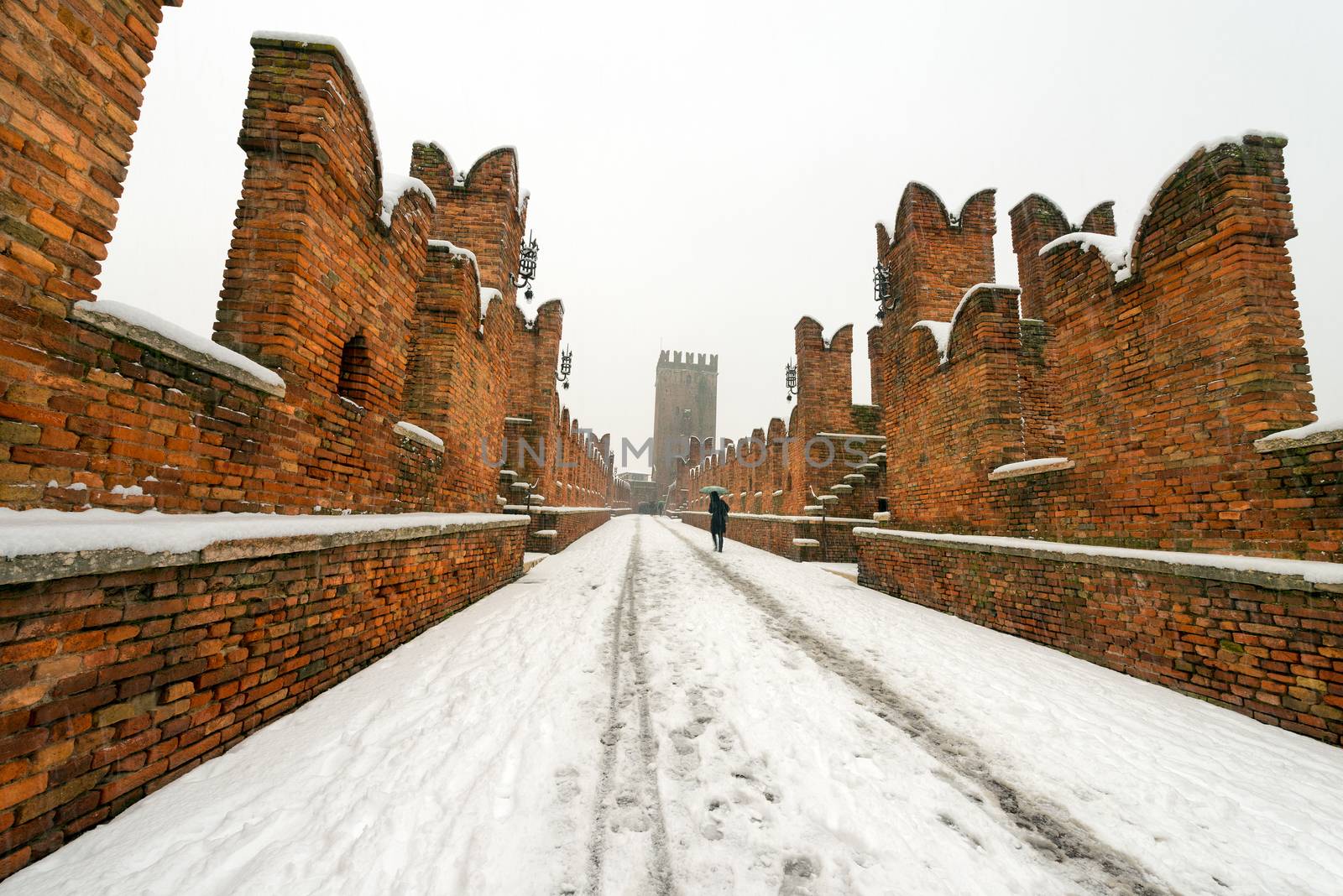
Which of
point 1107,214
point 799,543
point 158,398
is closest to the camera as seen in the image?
point 158,398

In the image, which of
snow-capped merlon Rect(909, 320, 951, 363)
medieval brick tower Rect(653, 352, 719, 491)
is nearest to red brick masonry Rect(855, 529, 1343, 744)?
snow-capped merlon Rect(909, 320, 951, 363)

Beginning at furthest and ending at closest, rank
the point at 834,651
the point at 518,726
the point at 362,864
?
the point at 834,651 < the point at 518,726 < the point at 362,864

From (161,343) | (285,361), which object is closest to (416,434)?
(285,361)

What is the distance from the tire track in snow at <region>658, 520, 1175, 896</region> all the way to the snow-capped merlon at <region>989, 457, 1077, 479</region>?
9.75 feet

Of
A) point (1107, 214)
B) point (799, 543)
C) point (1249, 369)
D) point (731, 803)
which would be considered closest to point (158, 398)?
point (731, 803)

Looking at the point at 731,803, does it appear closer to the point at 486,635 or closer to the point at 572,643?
the point at 572,643

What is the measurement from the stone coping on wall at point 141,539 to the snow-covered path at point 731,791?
3.16 ft

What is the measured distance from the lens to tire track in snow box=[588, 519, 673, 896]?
5.32 ft

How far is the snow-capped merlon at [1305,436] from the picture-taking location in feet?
9.08

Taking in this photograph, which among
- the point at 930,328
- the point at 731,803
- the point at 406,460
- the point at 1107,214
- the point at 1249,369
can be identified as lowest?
the point at 731,803

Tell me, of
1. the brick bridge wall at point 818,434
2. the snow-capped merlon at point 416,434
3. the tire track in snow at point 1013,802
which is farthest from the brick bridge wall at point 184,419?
the brick bridge wall at point 818,434

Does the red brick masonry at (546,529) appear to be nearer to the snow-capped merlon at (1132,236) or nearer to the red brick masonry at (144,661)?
the red brick masonry at (144,661)

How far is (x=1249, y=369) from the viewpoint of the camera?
3254mm

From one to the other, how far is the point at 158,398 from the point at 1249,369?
6.70 m
